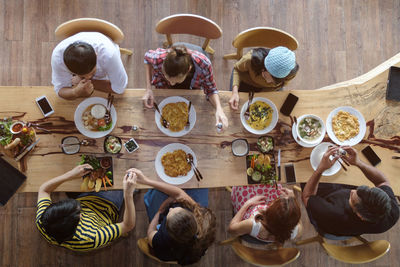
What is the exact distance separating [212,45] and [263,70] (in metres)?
1.35

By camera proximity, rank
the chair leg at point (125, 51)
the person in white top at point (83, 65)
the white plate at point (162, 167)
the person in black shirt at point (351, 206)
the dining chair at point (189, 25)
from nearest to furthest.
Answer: the person in white top at point (83, 65) → the person in black shirt at point (351, 206) → the white plate at point (162, 167) → the dining chair at point (189, 25) → the chair leg at point (125, 51)

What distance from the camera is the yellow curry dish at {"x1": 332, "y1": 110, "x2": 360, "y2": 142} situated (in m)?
2.14

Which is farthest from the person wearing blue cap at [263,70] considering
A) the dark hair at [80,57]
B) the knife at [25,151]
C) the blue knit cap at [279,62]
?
the knife at [25,151]

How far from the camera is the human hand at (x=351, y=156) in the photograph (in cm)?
204

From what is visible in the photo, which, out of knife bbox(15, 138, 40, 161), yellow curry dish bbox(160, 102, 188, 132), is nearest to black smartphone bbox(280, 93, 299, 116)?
yellow curry dish bbox(160, 102, 188, 132)

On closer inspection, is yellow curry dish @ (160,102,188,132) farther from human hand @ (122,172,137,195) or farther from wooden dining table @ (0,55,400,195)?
human hand @ (122,172,137,195)

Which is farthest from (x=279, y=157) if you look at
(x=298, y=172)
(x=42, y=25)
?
(x=42, y=25)

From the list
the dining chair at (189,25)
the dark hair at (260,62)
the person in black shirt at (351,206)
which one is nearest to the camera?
the person in black shirt at (351,206)

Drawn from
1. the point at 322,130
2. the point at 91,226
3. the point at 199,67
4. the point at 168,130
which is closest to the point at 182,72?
the point at 199,67

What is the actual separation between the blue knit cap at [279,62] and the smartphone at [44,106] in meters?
1.62

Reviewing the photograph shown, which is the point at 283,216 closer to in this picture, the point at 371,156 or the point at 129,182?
the point at 371,156

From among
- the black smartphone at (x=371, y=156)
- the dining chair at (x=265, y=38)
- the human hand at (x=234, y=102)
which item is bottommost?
the black smartphone at (x=371, y=156)

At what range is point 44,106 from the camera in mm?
1992

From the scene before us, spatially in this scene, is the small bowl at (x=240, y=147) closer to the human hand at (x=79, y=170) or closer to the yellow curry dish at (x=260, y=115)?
the yellow curry dish at (x=260, y=115)
